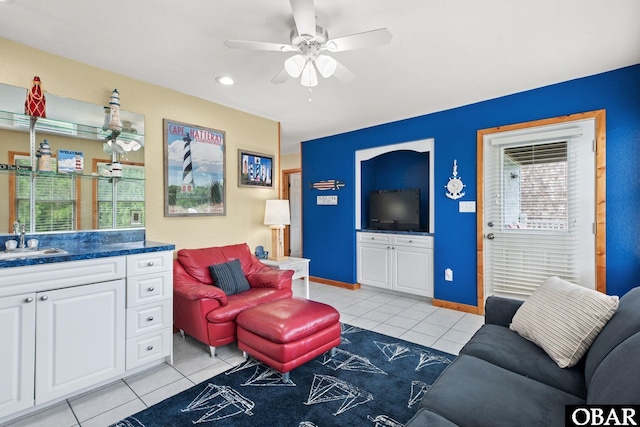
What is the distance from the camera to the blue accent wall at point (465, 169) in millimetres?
2791

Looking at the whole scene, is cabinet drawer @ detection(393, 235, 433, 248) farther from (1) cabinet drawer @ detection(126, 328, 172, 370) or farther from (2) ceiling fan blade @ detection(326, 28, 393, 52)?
(1) cabinet drawer @ detection(126, 328, 172, 370)

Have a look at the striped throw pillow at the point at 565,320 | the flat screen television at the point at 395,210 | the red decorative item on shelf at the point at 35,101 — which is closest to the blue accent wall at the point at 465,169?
the flat screen television at the point at 395,210

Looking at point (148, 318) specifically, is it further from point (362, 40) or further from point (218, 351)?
point (362, 40)

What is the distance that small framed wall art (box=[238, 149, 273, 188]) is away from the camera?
3896 mm

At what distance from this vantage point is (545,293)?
1918 mm

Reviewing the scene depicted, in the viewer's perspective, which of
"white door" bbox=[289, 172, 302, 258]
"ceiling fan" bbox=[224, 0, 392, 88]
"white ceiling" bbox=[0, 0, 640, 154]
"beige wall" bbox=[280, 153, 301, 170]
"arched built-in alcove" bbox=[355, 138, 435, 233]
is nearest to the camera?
"ceiling fan" bbox=[224, 0, 392, 88]

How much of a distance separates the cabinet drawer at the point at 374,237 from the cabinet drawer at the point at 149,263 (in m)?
3.02

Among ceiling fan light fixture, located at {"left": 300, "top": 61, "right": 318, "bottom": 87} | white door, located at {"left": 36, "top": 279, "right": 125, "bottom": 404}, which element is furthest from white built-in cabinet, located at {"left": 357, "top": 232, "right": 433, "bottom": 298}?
white door, located at {"left": 36, "top": 279, "right": 125, "bottom": 404}

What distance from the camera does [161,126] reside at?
315 cm

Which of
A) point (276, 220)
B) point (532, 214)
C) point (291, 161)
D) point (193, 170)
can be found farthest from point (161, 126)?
point (532, 214)

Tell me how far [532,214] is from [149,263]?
12.3 ft

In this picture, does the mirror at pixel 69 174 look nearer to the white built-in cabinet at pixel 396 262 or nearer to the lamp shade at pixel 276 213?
the lamp shade at pixel 276 213

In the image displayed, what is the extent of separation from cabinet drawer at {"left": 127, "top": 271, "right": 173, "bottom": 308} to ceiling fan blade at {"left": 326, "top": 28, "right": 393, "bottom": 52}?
2.08 meters

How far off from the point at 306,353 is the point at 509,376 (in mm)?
1345
